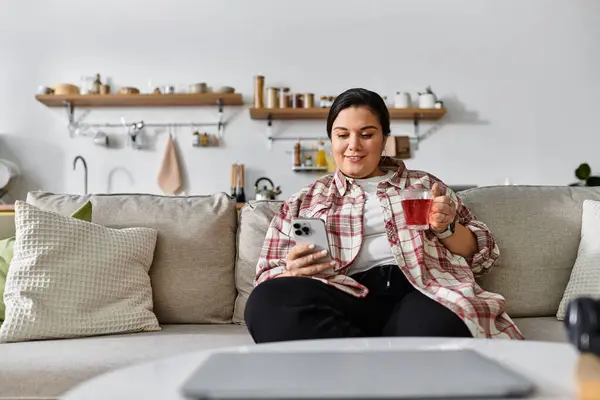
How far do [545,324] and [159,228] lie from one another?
4.20 ft

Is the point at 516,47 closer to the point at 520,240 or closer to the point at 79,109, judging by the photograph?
the point at 520,240

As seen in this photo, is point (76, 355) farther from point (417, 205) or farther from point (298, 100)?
point (298, 100)

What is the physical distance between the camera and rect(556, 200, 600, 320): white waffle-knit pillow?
Answer: 1.90 m

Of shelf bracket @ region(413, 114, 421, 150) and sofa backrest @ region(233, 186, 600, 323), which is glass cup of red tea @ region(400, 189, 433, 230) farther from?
shelf bracket @ region(413, 114, 421, 150)

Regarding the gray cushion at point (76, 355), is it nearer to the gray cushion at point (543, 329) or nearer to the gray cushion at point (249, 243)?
the gray cushion at point (249, 243)

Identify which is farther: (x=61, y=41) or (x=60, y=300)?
(x=61, y=41)

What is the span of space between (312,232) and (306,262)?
0.28 feet

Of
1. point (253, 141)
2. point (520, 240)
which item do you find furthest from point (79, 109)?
point (520, 240)

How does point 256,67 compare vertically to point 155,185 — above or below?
above

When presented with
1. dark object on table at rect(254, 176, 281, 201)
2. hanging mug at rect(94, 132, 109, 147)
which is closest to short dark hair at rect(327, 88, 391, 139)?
dark object on table at rect(254, 176, 281, 201)

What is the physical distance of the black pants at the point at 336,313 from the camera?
4.80 feet

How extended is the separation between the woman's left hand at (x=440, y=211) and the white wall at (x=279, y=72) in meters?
2.74

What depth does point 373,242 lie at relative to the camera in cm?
187

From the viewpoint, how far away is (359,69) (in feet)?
14.6
